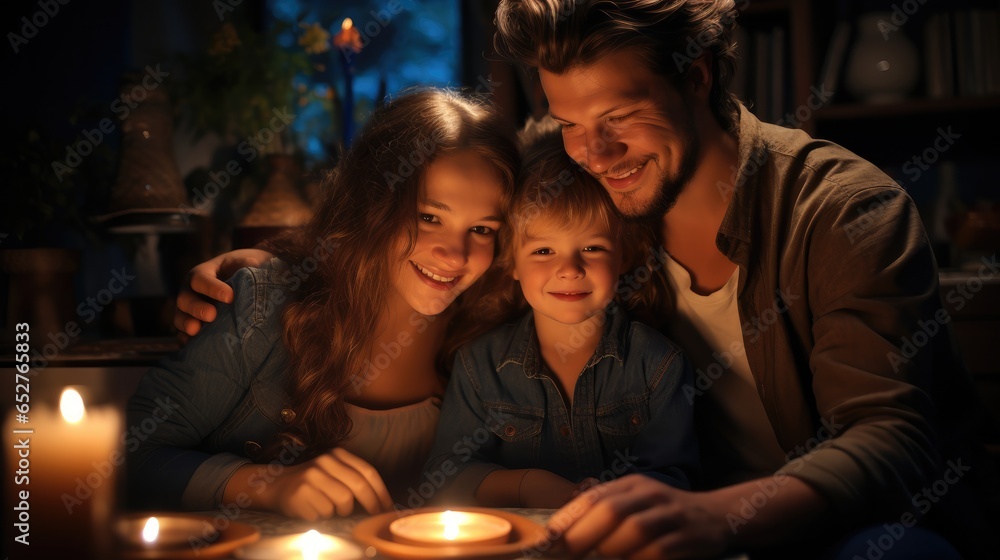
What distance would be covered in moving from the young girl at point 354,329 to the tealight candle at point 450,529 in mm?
514

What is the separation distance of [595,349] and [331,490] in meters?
0.65

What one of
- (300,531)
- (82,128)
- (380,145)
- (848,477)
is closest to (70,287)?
(82,128)

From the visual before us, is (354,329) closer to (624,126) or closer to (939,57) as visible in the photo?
(624,126)

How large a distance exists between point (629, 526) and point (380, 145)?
3.16 feet

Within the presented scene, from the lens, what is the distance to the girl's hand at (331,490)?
98 centimetres

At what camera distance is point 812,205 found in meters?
1.33

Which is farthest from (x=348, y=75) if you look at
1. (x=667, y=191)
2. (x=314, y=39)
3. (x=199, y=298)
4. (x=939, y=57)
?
(x=939, y=57)

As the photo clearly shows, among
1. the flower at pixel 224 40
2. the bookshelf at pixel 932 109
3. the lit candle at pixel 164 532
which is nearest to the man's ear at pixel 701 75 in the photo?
the bookshelf at pixel 932 109

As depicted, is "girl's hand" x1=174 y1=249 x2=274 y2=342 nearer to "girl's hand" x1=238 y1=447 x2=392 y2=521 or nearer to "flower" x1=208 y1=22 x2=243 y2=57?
"girl's hand" x1=238 y1=447 x2=392 y2=521

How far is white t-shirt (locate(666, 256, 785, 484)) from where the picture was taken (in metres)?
1.46

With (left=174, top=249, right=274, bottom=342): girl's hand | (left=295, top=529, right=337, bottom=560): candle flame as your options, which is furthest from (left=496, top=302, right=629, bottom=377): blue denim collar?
(left=295, top=529, right=337, bottom=560): candle flame

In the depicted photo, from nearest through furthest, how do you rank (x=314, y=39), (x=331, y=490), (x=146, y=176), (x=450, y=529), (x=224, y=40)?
(x=450, y=529)
(x=331, y=490)
(x=146, y=176)
(x=224, y=40)
(x=314, y=39)

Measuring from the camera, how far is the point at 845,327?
3.85 ft

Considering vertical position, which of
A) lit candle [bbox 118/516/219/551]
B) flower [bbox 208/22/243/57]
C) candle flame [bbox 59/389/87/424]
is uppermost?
flower [bbox 208/22/243/57]
